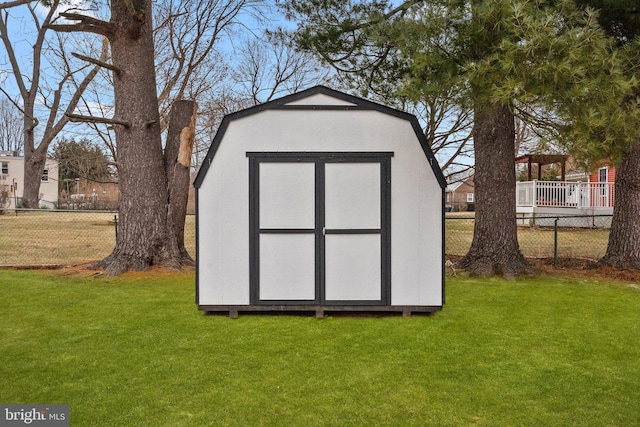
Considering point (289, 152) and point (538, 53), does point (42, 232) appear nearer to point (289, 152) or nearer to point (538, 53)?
point (289, 152)

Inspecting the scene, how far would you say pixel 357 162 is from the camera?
449 cm

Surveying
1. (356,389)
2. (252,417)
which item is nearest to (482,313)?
(356,389)

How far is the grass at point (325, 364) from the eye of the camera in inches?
98.9

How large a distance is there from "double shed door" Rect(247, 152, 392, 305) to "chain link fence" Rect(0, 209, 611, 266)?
400cm

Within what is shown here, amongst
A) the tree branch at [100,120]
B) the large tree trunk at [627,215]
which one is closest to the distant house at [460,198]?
the large tree trunk at [627,215]

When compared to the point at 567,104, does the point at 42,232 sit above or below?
below

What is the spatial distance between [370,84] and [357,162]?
135 inches

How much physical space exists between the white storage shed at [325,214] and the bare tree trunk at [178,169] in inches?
112

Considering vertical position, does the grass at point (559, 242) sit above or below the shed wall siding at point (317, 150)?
below

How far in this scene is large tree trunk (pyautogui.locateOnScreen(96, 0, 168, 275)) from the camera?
7.01 metres

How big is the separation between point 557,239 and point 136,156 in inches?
352

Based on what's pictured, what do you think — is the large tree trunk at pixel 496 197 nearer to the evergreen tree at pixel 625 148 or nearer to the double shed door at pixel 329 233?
the evergreen tree at pixel 625 148

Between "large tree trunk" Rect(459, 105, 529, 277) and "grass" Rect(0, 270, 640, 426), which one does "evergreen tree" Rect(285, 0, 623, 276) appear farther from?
"grass" Rect(0, 270, 640, 426)

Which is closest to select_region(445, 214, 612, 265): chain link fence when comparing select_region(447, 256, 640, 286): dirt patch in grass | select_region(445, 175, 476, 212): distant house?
select_region(447, 256, 640, 286): dirt patch in grass
